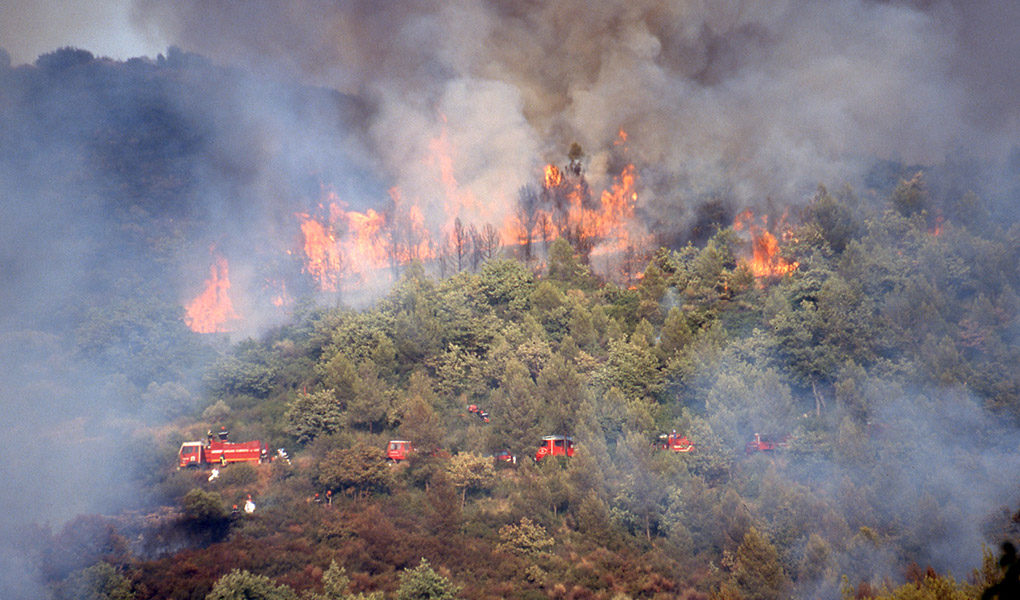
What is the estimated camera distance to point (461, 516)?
87.0 feet

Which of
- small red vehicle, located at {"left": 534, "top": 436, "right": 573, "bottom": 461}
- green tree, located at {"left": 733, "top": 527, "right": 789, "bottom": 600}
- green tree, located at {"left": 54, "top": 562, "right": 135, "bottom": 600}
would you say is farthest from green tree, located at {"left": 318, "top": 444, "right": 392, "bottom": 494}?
green tree, located at {"left": 733, "top": 527, "right": 789, "bottom": 600}

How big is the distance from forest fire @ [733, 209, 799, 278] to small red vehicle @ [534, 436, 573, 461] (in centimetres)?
2053

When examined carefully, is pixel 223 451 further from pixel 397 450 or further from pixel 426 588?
pixel 426 588

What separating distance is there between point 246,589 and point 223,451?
39.4ft

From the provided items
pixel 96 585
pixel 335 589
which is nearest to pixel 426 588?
pixel 335 589

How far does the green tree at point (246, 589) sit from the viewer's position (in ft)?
65.4

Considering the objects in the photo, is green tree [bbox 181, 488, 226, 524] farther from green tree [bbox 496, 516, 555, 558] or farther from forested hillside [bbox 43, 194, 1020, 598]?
green tree [bbox 496, 516, 555, 558]

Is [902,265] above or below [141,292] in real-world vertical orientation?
below

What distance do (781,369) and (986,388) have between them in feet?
24.9

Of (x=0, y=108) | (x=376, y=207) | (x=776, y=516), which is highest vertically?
(x=0, y=108)

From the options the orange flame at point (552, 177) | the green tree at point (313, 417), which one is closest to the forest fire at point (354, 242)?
the orange flame at point (552, 177)

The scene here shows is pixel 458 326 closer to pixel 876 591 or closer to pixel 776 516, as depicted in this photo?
pixel 776 516

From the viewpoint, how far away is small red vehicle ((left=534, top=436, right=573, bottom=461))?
30.0m

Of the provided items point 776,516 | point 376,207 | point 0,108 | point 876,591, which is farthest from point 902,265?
point 0,108
